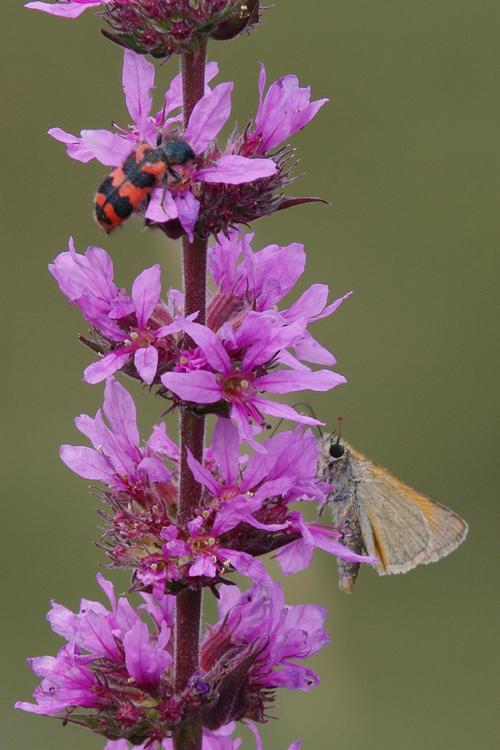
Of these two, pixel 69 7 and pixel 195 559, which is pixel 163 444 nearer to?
pixel 195 559

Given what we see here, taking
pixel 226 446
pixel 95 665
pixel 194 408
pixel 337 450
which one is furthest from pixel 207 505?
pixel 337 450

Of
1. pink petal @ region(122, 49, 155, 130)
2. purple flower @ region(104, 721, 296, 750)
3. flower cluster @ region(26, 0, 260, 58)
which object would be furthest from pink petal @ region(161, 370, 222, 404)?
purple flower @ region(104, 721, 296, 750)

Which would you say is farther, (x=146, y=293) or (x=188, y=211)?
(x=146, y=293)

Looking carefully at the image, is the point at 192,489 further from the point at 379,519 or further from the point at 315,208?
→ the point at 315,208

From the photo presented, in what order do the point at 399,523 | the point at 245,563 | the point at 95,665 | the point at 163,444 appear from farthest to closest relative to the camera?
the point at 399,523, the point at 163,444, the point at 95,665, the point at 245,563

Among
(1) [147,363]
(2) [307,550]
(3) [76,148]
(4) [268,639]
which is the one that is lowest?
(4) [268,639]

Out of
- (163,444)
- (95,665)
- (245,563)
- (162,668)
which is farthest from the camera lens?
(163,444)

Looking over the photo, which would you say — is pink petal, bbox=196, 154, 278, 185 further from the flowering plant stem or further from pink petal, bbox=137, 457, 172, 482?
pink petal, bbox=137, 457, 172, 482

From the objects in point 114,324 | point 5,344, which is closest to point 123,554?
point 114,324
